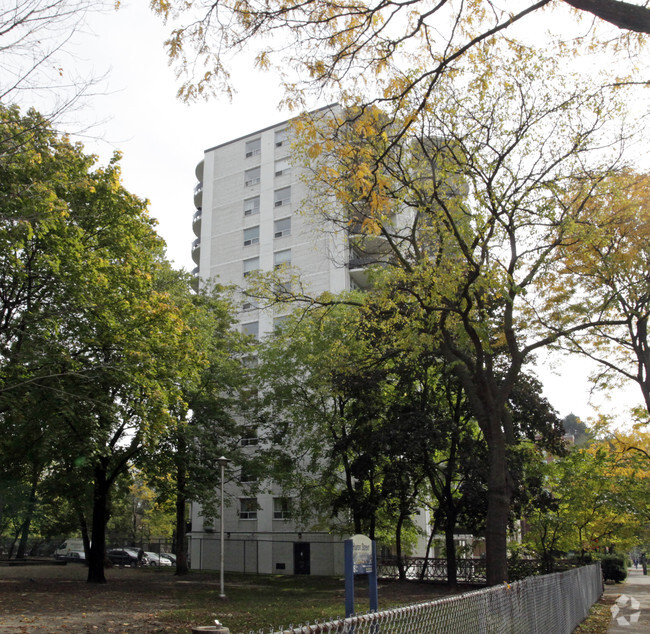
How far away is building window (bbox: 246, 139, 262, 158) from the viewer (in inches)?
1864

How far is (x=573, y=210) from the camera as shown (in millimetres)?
12242

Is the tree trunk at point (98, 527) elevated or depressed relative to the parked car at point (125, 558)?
elevated

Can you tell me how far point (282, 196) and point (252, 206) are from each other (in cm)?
282

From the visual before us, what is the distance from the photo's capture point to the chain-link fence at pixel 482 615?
3.94 meters

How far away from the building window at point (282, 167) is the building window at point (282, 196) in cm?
133

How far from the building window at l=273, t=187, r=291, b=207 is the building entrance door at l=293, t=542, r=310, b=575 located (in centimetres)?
2387

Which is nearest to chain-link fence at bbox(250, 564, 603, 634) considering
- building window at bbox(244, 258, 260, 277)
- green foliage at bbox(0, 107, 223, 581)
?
green foliage at bbox(0, 107, 223, 581)

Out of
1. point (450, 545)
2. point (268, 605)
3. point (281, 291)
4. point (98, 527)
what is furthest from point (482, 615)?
point (98, 527)

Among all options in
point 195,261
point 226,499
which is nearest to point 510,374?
point 226,499

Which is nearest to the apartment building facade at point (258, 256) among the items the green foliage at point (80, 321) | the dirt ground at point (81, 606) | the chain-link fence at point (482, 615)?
the dirt ground at point (81, 606)

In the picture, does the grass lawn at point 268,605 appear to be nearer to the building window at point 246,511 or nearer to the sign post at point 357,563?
the sign post at point 357,563

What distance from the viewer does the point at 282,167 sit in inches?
1786

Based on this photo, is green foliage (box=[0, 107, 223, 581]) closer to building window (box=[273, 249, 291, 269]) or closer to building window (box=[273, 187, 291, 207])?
building window (box=[273, 249, 291, 269])

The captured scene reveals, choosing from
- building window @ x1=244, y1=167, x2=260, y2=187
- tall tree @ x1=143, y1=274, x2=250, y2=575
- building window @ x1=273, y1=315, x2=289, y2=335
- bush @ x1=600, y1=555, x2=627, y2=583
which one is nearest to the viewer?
tall tree @ x1=143, y1=274, x2=250, y2=575
